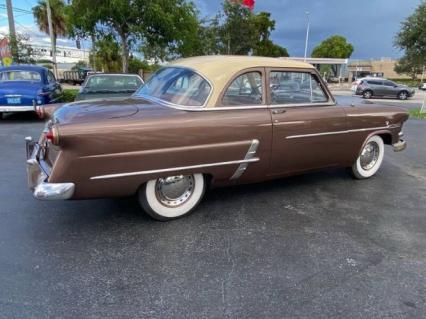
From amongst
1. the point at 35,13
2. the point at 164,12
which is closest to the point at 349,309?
the point at 164,12

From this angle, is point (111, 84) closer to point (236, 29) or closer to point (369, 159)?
point (369, 159)

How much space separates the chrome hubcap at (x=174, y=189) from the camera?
141 inches

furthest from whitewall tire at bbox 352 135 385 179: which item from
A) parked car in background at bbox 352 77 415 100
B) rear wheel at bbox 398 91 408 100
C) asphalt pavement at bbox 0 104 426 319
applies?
rear wheel at bbox 398 91 408 100

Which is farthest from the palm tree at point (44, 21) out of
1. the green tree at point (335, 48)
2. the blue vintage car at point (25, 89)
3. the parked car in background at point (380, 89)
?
the green tree at point (335, 48)

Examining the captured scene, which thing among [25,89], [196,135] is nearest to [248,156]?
[196,135]

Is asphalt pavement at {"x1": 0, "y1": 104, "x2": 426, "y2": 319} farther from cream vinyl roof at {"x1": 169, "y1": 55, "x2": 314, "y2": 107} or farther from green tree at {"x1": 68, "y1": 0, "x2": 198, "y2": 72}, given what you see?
green tree at {"x1": 68, "y1": 0, "x2": 198, "y2": 72}

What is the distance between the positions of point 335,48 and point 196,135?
235 ft

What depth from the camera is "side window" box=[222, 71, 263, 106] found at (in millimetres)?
3738

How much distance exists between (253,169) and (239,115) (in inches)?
25.1

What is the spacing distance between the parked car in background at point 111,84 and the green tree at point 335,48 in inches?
2593

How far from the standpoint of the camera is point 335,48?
2665 inches

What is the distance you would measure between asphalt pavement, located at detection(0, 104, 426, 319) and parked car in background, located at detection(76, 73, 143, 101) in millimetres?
4488

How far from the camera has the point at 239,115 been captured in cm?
369

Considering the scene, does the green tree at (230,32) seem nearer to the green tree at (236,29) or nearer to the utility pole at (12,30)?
the green tree at (236,29)
